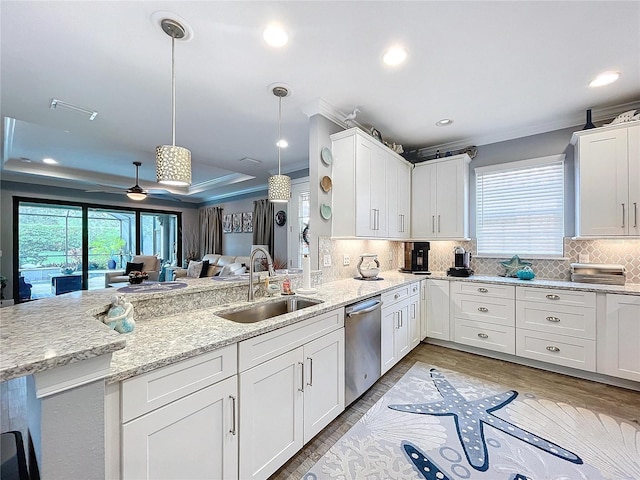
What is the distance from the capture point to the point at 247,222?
7043 millimetres

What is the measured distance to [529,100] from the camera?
2676mm

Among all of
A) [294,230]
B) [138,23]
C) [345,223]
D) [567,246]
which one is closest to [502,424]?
[345,223]

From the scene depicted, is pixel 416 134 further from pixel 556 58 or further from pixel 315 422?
pixel 315 422

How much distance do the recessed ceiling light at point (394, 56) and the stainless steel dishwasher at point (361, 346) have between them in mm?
1888

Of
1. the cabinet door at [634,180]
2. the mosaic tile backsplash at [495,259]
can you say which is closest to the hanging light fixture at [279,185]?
the mosaic tile backsplash at [495,259]

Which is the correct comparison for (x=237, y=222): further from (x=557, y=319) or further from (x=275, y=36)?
A: (x=557, y=319)

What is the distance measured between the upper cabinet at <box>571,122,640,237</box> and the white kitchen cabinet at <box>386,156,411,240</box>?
1.77 m

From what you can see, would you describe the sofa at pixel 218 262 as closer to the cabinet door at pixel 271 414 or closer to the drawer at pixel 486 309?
the drawer at pixel 486 309

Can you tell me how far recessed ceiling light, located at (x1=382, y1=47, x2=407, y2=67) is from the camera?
6.34 ft

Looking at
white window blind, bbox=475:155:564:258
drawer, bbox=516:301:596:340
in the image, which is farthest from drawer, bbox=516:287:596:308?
white window blind, bbox=475:155:564:258

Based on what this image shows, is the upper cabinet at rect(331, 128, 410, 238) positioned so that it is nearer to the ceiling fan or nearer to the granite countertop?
the granite countertop

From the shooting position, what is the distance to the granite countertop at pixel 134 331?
2.67 feet

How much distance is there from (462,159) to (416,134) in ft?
2.28

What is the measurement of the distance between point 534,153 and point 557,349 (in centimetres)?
226
